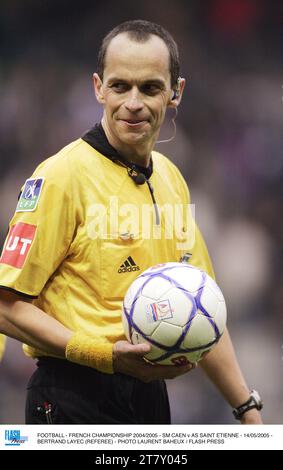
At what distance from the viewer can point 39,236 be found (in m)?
2.89

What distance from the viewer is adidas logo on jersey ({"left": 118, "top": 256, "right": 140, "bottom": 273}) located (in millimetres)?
3045

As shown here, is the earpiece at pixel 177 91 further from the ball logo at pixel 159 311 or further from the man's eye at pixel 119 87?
the ball logo at pixel 159 311

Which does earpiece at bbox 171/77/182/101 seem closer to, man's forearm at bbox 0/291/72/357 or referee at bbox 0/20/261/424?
referee at bbox 0/20/261/424

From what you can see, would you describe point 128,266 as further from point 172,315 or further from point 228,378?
point 228,378

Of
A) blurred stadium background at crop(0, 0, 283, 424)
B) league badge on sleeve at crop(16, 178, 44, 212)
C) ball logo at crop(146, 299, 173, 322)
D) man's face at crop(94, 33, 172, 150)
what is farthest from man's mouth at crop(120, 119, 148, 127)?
blurred stadium background at crop(0, 0, 283, 424)

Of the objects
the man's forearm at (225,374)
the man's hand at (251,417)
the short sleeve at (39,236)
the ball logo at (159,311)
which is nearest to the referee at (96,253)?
the short sleeve at (39,236)

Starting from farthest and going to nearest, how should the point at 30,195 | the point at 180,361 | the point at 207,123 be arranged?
1. the point at 207,123
2. the point at 30,195
3. the point at 180,361

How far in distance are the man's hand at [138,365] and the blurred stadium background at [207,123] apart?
2672mm

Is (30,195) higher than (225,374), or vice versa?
(30,195)

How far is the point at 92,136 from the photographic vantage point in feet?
10.5

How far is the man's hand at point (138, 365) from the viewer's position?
2741 millimetres

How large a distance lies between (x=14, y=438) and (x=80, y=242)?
3.29 ft

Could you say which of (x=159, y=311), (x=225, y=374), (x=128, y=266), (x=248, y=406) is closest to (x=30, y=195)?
(x=128, y=266)
